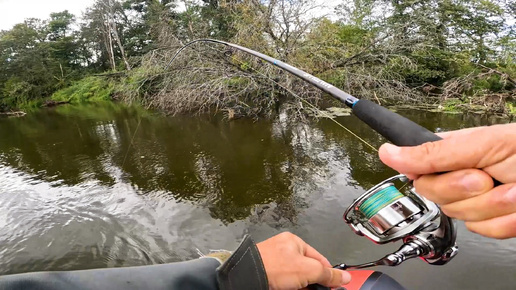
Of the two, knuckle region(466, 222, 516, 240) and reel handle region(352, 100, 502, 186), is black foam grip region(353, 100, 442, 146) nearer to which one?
reel handle region(352, 100, 502, 186)

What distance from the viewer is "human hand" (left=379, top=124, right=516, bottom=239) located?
65cm

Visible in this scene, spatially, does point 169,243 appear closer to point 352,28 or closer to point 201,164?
point 201,164

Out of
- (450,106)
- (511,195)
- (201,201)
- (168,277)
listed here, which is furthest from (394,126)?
(450,106)

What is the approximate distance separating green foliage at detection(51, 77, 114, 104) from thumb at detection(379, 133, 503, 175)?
88.1 feet

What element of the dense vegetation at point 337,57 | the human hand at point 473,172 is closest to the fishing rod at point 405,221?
the human hand at point 473,172

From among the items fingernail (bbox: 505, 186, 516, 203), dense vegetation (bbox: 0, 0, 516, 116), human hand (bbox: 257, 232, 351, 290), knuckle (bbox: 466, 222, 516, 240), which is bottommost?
human hand (bbox: 257, 232, 351, 290)

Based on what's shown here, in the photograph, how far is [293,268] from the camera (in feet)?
3.87

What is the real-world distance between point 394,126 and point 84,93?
3024cm

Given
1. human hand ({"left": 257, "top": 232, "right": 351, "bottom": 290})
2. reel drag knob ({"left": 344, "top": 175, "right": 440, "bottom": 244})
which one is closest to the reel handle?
reel drag knob ({"left": 344, "top": 175, "right": 440, "bottom": 244})

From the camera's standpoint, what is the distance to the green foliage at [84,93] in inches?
983

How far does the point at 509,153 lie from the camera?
646 millimetres

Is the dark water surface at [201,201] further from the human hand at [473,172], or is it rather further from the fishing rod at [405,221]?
the human hand at [473,172]

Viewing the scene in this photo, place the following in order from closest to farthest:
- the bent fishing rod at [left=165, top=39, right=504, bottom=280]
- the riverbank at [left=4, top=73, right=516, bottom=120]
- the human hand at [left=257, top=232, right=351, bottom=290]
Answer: the human hand at [left=257, top=232, right=351, bottom=290], the bent fishing rod at [left=165, top=39, right=504, bottom=280], the riverbank at [left=4, top=73, right=516, bottom=120]

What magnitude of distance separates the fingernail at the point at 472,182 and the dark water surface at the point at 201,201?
237 cm
